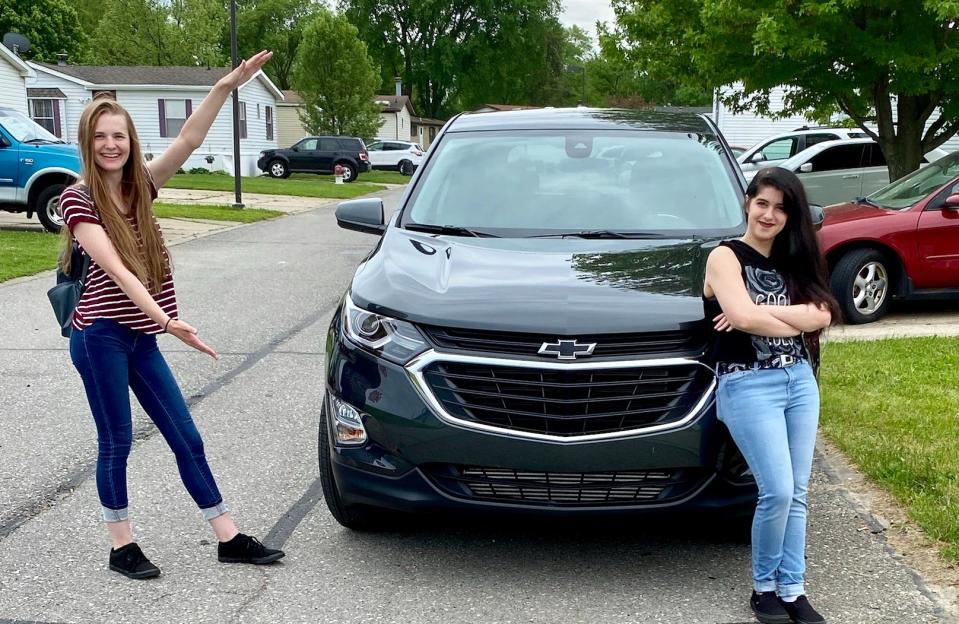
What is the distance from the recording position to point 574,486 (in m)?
3.47

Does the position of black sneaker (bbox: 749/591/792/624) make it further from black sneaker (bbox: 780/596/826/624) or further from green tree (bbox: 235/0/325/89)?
green tree (bbox: 235/0/325/89)

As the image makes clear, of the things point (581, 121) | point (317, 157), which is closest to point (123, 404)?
point (581, 121)

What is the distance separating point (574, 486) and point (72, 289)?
1.89 m

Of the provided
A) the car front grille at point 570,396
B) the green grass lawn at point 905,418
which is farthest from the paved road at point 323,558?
the car front grille at point 570,396

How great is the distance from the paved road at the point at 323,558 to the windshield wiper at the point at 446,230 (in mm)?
1254

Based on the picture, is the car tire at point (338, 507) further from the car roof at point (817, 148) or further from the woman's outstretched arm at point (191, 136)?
the car roof at point (817, 148)

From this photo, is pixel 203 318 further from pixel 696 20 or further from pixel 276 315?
pixel 696 20

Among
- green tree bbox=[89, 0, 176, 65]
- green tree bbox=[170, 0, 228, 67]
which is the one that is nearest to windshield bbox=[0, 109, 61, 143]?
green tree bbox=[170, 0, 228, 67]

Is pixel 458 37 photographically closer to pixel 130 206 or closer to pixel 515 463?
pixel 130 206

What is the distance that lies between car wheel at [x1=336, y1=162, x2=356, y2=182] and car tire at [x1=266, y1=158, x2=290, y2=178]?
2.48 m

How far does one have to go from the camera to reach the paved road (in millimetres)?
3520

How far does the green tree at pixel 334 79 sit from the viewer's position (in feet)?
143

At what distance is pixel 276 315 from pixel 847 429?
5485mm

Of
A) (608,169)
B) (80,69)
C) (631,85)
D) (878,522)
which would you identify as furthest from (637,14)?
(631,85)
